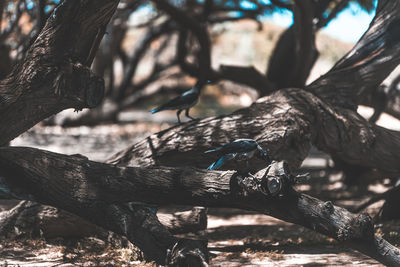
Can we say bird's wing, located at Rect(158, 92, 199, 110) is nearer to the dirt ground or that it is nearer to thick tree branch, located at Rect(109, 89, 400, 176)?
thick tree branch, located at Rect(109, 89, 400, 176)

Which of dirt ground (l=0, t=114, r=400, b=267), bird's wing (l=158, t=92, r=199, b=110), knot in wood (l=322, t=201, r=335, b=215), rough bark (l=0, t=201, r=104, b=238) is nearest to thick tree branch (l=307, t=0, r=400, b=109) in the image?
bird's wing (l=158, t=92, r=199, b=110)

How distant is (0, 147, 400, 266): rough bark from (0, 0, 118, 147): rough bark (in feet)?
1.18

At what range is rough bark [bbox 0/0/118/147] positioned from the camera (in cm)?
467

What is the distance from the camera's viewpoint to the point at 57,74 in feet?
15.4

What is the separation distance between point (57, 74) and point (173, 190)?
1415 millimetres

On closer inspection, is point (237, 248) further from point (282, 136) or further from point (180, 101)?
point (180, 101)

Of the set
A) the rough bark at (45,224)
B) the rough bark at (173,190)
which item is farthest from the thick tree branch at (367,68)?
the rough bark at (45,224)

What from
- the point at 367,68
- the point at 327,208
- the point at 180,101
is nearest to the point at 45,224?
the point at 180,101

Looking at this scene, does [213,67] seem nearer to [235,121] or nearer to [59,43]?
[235,121]

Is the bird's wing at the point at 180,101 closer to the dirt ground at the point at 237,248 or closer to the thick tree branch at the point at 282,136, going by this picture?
the thick tree branch at the point at 282,136

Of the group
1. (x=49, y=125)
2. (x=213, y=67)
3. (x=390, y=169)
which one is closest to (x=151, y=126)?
(x=49, y=125)

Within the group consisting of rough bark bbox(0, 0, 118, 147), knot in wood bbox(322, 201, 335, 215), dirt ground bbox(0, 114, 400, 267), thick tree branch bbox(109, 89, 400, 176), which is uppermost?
rough bark bbox(0, 0, 118, 147)

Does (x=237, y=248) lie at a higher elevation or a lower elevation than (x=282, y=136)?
lower

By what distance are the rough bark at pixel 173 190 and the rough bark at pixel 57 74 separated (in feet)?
1.18
